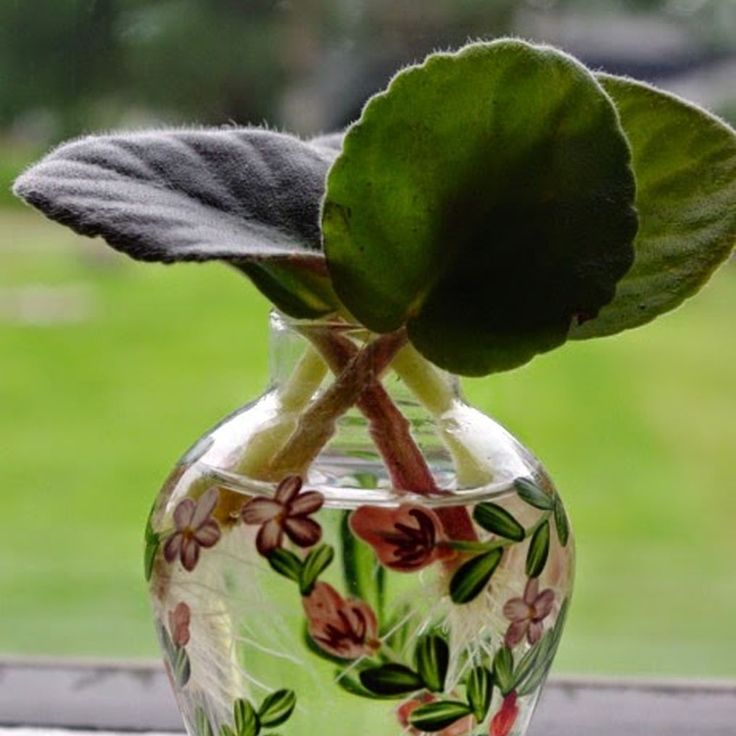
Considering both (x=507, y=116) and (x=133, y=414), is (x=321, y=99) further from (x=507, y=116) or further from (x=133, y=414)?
(x=507, y=116)

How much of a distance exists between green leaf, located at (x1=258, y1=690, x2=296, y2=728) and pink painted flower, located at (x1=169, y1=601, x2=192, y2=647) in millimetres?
36

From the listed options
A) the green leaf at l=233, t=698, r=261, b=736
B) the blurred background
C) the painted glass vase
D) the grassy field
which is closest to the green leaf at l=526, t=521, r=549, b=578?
the painted glass vase


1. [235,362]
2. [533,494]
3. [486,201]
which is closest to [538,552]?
[533,494]

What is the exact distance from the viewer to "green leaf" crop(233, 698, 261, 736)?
51cm

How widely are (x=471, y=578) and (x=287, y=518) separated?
0.21ft

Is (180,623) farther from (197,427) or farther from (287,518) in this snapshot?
(197,427)

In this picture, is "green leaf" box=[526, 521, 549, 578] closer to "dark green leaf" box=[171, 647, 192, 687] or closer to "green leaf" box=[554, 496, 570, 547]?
"green leaf" box=[554, 496, 570, 547]

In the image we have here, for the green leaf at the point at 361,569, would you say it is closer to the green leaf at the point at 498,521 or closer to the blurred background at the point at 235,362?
the green leaf at the point at 498,521

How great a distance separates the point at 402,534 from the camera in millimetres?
481

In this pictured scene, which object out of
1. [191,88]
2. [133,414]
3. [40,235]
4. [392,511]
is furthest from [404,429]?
[133,414]

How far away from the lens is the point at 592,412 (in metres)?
1.10

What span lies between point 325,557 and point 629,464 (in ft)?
2.12

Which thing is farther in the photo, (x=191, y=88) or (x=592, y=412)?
(x=592, y=412)

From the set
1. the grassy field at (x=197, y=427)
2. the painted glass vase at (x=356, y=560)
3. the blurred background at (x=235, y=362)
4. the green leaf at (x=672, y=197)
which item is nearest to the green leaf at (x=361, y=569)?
the painted glass vase at (x=356, y=560)
